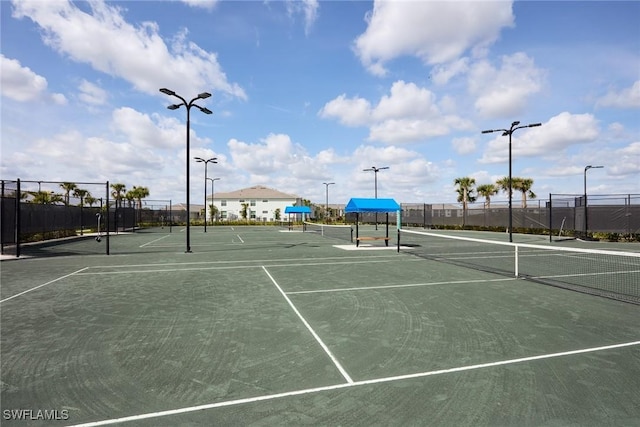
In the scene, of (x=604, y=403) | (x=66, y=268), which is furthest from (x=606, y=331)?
(x=66, y=268)

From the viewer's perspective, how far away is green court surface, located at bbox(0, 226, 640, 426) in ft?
11.9

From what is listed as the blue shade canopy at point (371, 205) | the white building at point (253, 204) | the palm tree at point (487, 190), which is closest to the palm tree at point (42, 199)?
the blue shade canopy at point (371, 205)

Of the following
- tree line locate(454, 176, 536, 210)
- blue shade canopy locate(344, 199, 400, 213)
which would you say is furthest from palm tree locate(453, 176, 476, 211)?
blue shade canopy locate(344, 199, 400, 213)

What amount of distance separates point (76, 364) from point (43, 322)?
264cm

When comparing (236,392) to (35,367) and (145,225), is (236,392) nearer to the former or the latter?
(35,367)

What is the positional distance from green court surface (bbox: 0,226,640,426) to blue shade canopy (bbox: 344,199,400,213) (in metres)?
10.3

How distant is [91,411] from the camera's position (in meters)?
3.63

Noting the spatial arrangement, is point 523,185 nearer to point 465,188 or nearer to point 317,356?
point 465,188

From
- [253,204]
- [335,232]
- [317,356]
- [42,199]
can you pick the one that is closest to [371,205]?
[317,356]

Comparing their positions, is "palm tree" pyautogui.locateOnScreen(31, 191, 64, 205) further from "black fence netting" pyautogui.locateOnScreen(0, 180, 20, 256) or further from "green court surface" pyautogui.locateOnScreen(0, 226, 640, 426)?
"green court surface" pyautogui.locateOnScreen(0, 226, 640, 426)

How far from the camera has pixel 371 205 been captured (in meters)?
20.4

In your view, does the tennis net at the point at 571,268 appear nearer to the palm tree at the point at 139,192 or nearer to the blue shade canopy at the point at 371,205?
the blue shade canopy at the point at 371,205

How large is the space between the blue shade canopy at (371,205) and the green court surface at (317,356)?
1028cm

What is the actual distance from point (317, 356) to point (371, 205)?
52.3 feet
